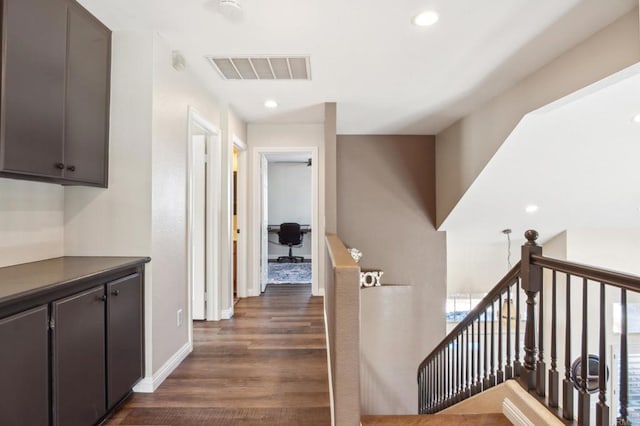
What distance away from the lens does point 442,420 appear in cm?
205

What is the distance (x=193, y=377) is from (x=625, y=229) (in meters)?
6.29

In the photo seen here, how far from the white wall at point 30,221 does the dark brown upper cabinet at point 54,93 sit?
29 cm

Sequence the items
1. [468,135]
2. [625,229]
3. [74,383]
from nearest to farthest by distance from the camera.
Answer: [74,383], [468,135], [625,229]

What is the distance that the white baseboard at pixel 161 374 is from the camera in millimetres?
2393

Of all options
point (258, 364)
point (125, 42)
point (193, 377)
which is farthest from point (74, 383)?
point (125, 42)

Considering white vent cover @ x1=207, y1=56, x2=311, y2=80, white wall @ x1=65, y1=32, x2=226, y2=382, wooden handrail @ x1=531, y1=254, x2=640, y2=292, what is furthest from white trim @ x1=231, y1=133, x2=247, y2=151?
wooden handrail @ x1=531, y1=254, x2=640, y2=292

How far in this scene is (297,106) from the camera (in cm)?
404

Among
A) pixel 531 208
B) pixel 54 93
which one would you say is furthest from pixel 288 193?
pixel 54 93

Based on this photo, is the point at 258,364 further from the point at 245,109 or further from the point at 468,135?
the point at 468,135

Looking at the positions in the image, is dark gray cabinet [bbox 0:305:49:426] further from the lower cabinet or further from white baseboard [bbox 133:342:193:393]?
white baseboard [bbox 133:342:193:393]

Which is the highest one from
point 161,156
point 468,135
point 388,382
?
point 468,135

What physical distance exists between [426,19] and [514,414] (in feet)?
7.70

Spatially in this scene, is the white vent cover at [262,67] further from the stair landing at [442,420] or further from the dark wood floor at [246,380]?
the stair landing at [442,420]

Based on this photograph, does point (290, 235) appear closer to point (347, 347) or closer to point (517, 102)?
point (517, 102)
